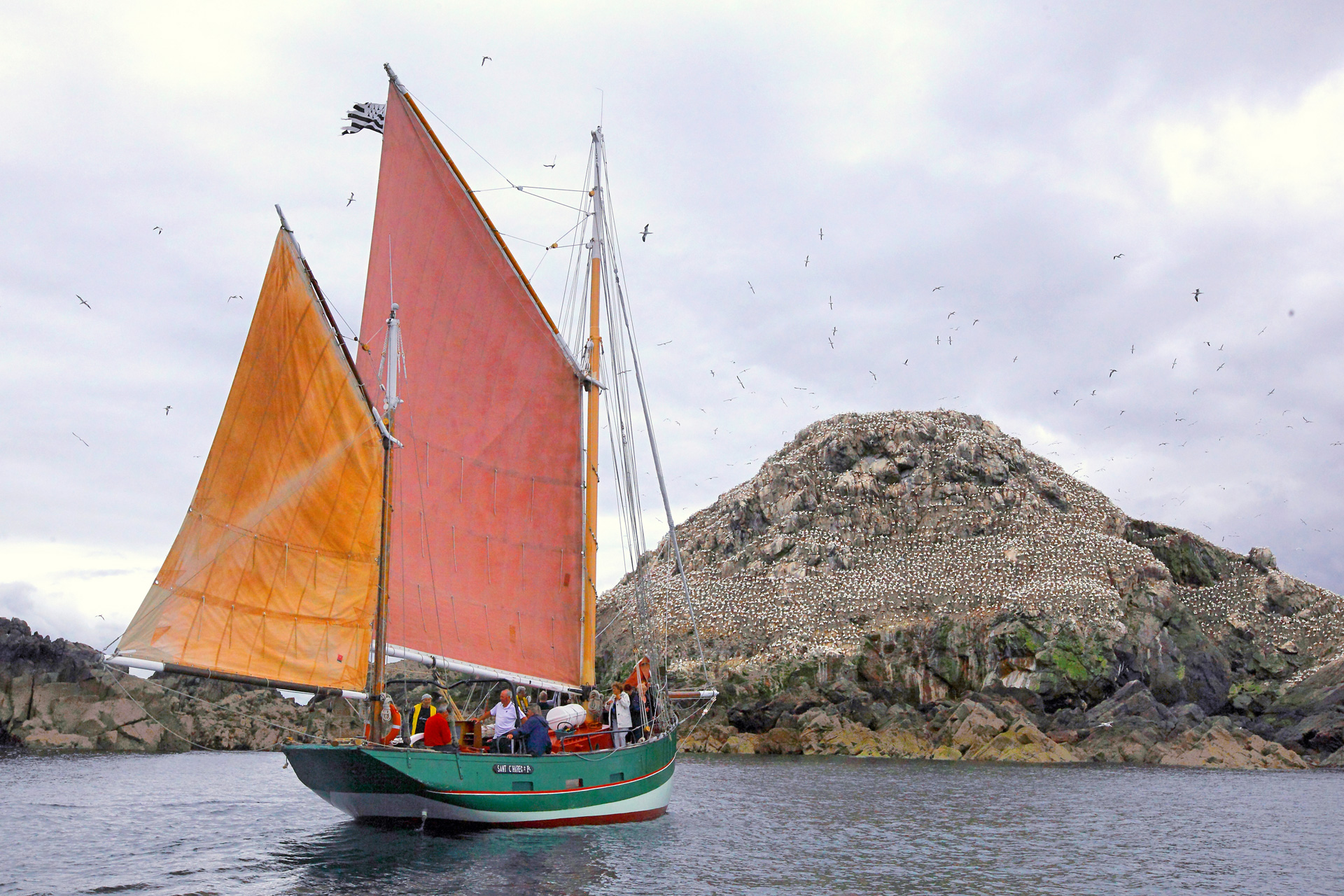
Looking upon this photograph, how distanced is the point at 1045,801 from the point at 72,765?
46.3 meters

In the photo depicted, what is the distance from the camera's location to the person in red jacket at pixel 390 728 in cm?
2267

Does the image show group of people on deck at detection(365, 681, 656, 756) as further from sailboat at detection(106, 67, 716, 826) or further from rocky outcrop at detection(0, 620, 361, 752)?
rocky outcrop at detection(0, 620, 361, 752)

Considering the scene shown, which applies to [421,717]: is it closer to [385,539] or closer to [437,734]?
[437,734]

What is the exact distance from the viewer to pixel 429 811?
73.4ft

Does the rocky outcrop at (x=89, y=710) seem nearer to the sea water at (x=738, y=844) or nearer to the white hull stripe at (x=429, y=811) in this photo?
the sea water at (x=738, y=844)

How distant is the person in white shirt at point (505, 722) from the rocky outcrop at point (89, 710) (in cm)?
3930

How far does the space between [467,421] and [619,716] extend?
853cm

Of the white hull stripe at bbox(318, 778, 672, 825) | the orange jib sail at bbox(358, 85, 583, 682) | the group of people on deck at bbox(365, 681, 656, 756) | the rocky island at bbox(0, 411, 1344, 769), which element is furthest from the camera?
the rocky island at bbox(0, 411, 1344, 769)

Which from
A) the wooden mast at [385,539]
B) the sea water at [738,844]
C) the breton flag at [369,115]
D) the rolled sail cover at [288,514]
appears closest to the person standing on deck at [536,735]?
the sea water at [738,844]

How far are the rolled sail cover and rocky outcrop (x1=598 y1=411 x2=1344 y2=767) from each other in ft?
90.4

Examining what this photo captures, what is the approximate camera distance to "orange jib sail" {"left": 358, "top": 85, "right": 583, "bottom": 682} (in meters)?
25.2

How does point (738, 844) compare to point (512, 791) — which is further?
point (738, 844)

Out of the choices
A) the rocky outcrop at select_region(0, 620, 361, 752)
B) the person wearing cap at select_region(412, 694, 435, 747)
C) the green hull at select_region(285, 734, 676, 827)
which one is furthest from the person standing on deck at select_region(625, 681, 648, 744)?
the rocky outcrop at select_region(0, 620, 361, 752)

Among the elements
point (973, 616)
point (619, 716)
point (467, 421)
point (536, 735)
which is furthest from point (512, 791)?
point (973, 616)
